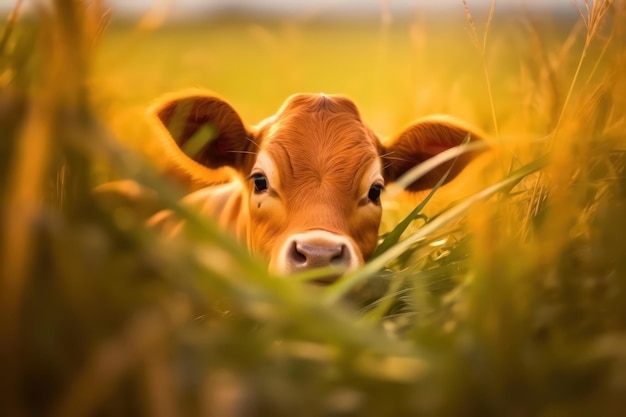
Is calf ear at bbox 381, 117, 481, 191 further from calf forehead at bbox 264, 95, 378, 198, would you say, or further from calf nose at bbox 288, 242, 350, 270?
calf nose at bbox 288, 242, 350, 270

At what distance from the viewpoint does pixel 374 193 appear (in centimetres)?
314

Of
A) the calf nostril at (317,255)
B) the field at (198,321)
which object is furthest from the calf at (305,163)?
the field at (198,321)

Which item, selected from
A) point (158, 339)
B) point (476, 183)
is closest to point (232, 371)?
point (158, 339)

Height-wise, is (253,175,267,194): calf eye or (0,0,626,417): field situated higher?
(253,175,267,194): calf eye

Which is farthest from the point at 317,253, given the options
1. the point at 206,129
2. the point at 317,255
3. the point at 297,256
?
the point at 206,129

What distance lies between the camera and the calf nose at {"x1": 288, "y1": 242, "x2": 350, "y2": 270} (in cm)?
258

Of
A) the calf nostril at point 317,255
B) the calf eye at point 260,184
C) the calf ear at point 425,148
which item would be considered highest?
the calf ear at point 425,148

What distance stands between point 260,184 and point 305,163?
0.70 feet

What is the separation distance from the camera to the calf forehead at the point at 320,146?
3051 mm

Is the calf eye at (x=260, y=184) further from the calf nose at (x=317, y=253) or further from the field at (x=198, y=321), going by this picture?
the field at (x=198, y=321)

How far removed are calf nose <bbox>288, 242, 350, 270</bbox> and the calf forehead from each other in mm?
387

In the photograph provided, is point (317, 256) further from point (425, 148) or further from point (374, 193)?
point (425, 148)

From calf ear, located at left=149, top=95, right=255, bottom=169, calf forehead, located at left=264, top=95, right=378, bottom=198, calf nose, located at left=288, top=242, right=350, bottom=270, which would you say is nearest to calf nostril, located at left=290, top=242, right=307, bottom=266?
calf nose, located at left=288, top=242, right=350, bottom=270

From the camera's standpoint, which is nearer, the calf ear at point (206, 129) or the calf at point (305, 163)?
the calf at point (305, 163)
